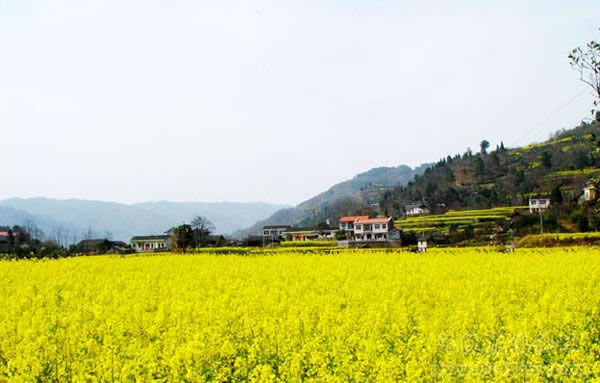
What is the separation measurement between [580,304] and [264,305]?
6.43 metres

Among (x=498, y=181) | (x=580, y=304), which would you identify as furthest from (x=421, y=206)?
(x=580, y=304)

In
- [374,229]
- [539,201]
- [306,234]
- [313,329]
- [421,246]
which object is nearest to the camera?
[313,329]

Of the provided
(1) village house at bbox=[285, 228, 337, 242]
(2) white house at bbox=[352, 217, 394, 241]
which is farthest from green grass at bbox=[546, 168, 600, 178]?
(1) village house at bbox=[285, 228, 337, 242]

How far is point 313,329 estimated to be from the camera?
34.6 ft

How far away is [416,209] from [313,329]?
3857 inches

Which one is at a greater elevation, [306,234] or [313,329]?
[306,234]

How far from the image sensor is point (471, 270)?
19.5m

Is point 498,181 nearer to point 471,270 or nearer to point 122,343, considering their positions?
point 471,270

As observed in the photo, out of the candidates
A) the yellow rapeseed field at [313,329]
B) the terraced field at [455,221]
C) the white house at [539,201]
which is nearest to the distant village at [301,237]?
the white house at [539,201]

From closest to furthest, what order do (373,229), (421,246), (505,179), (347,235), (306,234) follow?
(421,246)
(347,235)
(373,229)
(306,234)
(505,179)

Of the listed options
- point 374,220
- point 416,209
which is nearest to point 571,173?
point 416,209

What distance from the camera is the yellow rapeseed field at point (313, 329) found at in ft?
25.9

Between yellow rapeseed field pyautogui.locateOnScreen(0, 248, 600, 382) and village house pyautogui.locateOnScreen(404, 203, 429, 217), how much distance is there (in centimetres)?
8586

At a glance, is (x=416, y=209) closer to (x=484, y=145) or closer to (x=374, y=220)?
(x=374, y=220)
